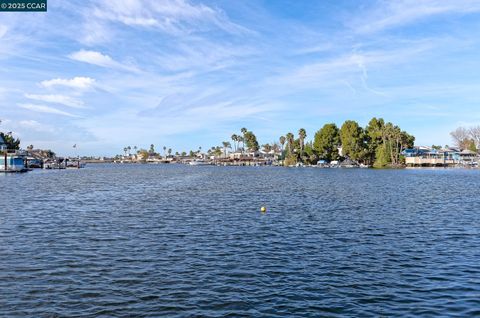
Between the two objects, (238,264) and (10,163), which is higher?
(10,163)

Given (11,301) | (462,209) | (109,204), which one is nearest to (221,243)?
(11,301)

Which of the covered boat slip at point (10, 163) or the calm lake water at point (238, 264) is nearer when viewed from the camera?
the calm lake water at point (238, 264)

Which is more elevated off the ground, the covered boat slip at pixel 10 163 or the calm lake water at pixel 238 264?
the covered boat slip at pixel 10 163

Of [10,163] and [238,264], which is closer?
[238,264]

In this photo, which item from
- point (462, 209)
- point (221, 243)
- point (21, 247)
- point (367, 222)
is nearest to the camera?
point (21, 247)

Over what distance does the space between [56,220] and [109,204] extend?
13.9 metres

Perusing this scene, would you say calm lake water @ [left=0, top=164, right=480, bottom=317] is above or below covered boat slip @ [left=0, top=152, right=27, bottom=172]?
below

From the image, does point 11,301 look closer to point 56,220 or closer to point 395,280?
point 395,280

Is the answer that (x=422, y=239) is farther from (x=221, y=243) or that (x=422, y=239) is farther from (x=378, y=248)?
(x=221, y=243)

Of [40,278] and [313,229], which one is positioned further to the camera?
[313,229]

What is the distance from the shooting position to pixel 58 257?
23031 mm

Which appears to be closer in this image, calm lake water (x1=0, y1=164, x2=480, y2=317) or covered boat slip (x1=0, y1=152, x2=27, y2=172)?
calm lake water (x1=0, y1=164, x2=480, y2=317)

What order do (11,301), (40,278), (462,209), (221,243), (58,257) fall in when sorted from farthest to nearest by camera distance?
(462,209)
(221,243)
(58,257)
(40,278)
(11,301)

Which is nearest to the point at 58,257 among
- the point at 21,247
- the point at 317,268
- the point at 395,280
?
the point at 21,247
